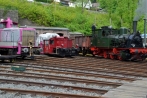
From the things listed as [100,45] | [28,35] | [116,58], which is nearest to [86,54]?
[100,45]

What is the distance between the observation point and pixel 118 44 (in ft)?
70.3

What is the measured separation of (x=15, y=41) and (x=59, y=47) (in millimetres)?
6185

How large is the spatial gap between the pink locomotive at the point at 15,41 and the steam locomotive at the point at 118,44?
7.06 m

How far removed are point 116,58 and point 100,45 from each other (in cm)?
246

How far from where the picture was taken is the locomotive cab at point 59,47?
22669 millimetres

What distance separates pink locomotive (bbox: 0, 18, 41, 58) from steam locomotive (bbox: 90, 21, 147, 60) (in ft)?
23.2

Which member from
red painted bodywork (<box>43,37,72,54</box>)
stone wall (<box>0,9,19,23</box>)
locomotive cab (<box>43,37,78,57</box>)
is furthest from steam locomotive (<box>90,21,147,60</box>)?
stone wall (<box>0,9,19,23</box>)

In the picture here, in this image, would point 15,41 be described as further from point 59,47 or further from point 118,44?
point 118,44

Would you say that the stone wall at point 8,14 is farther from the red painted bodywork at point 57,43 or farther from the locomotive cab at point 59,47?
the red painted bodywork at point 57,43

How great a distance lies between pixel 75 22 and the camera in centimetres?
4394

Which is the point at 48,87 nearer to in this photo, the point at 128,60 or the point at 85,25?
the point at 128,60

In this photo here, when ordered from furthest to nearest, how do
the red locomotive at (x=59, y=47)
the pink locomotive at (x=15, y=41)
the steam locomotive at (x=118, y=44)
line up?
the red locomotive at (x=59, y=47), the steam locomotive at (x=118, y=44), the pink locomotive at (x=15, y=41)

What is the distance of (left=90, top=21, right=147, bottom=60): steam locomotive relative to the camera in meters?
20.2

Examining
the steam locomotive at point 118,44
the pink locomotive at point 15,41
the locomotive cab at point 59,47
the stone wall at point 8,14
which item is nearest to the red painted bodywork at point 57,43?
the locomotive cab at point 59,47
